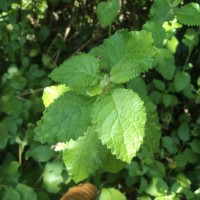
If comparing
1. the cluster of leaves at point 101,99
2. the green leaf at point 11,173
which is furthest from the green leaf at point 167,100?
the green leaf at point 11,173

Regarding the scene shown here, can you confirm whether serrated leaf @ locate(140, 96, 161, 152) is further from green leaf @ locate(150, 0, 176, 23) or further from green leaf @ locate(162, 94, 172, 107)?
green leaf @ locate(162, 94, 172, 107)

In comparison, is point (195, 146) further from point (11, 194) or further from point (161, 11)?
point (11, 194)

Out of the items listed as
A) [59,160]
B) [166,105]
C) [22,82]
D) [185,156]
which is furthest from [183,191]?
[22,82]

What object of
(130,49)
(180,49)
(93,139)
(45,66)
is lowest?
(45,66)

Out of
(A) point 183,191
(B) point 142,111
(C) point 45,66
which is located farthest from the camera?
(C) point 45,66

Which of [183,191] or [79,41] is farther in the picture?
[79,41]

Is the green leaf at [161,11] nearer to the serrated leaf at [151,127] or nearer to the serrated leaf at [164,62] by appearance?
the serrated leaf at [164,62]

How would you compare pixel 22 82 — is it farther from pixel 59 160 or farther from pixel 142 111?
pixel 142 111
